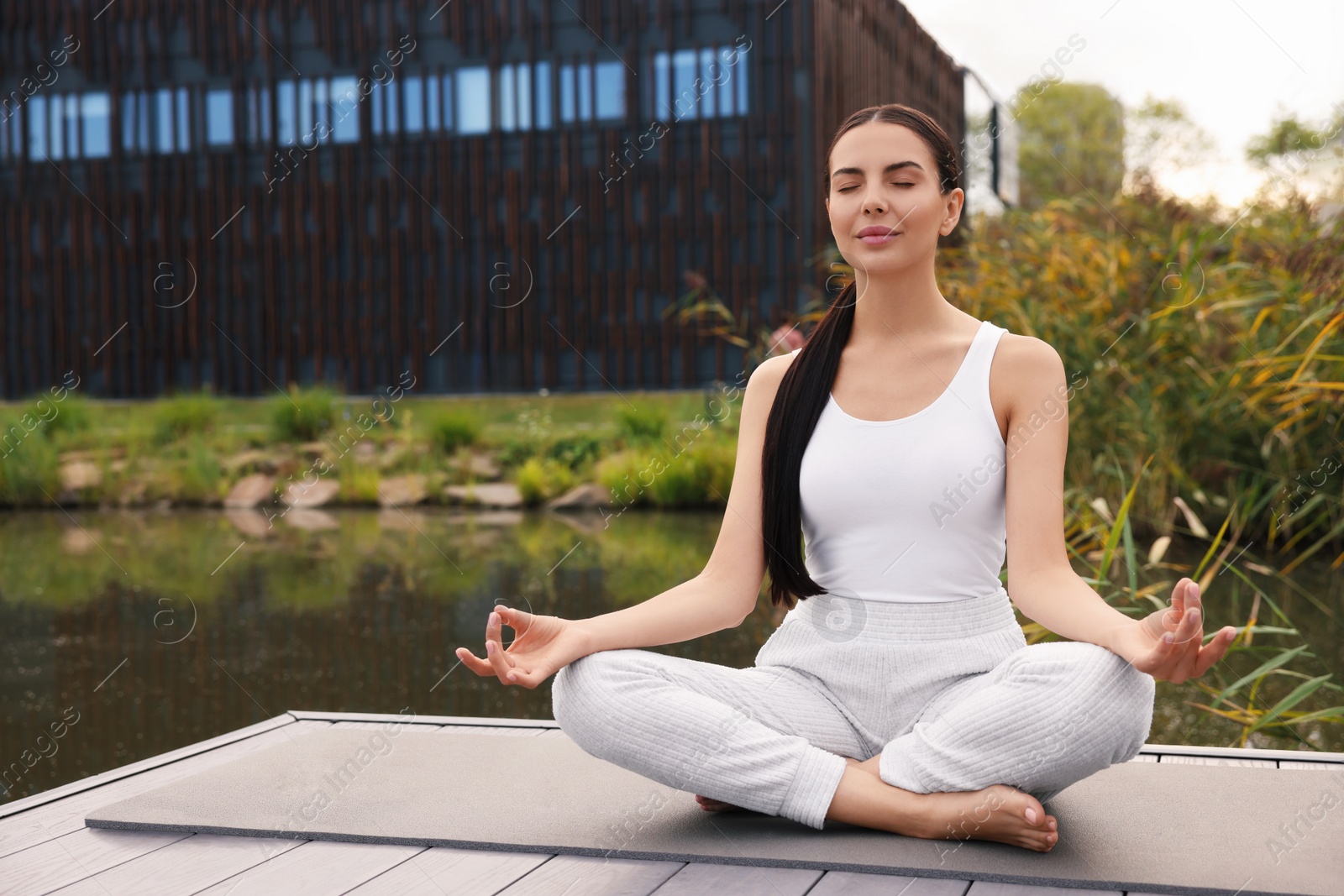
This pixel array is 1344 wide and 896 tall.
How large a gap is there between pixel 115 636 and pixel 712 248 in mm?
11718

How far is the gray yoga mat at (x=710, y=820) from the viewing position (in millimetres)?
1503

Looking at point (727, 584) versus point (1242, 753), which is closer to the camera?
point (727, 584)

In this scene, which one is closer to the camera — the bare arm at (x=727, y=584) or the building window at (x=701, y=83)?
the bare arm at (x=727, y=584)

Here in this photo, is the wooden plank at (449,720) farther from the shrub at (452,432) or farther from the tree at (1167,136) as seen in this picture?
the tree at (1167,136)

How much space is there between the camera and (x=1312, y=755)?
208cm

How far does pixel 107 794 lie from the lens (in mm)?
2010

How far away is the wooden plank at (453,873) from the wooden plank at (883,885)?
1.21ft

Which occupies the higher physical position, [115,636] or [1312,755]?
[1312,755]

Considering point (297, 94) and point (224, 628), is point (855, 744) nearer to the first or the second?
point (224, 628)

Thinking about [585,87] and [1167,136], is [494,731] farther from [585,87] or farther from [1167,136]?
[1167,136]

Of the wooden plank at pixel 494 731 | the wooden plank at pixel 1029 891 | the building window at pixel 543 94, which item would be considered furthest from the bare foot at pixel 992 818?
the building window at pixel 543 94

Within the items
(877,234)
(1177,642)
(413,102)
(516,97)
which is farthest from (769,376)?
(413,102)

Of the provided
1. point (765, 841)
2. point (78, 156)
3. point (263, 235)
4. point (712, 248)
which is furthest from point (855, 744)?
point (78, 156)

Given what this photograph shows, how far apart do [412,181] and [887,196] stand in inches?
614
